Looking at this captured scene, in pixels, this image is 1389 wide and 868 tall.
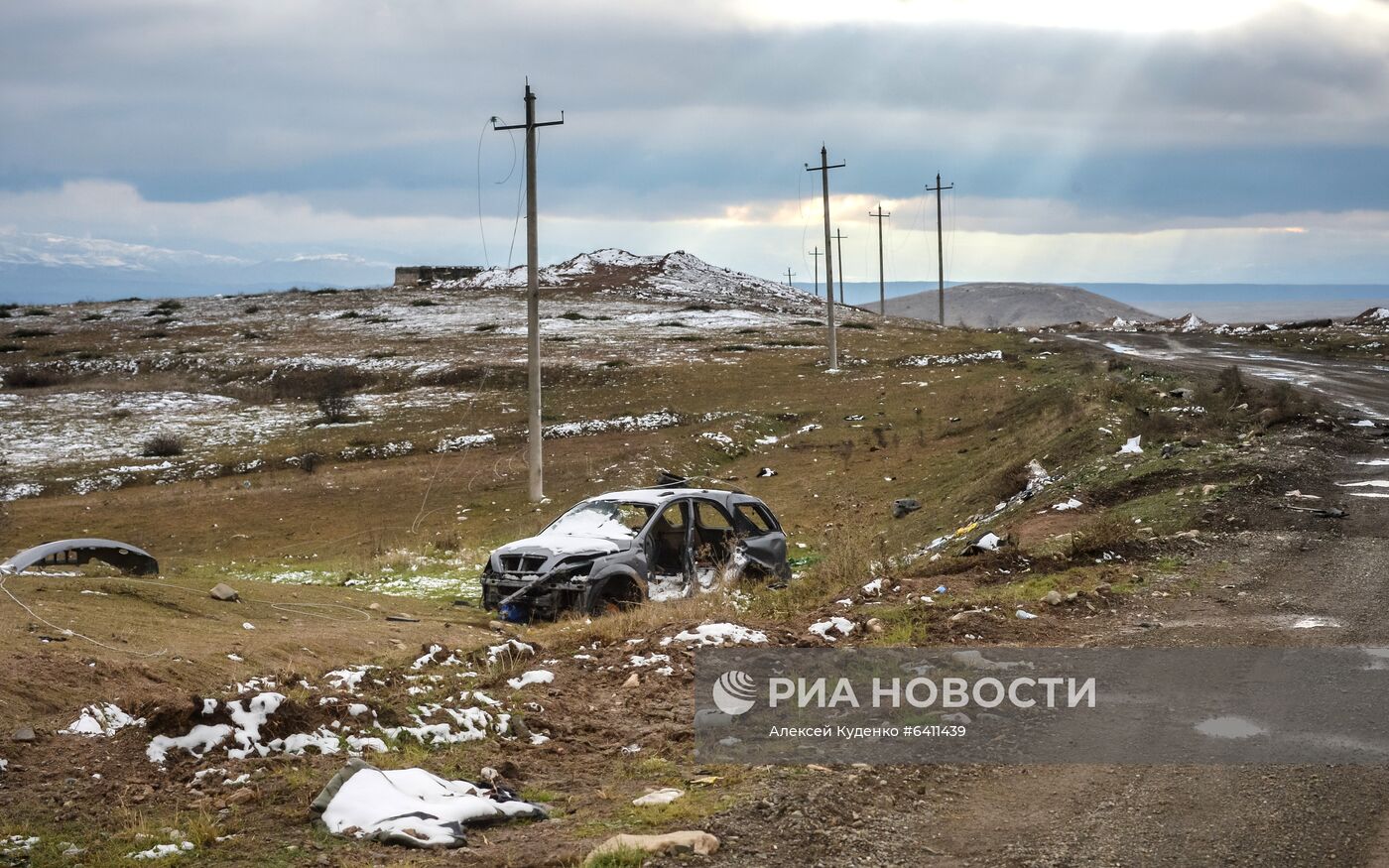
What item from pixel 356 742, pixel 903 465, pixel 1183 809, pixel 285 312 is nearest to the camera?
pixel 1183 809

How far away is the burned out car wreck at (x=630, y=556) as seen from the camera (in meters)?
12.6

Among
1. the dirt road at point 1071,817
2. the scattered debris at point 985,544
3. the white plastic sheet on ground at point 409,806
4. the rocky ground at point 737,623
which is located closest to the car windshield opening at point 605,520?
the rocky ground at point 737,623

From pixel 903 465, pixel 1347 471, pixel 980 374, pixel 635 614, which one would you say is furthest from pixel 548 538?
pixel 980 374

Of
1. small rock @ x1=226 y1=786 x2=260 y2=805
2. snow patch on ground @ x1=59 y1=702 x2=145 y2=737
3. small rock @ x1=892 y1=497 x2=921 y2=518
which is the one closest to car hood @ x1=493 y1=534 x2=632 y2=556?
snow patch on ground @ x1=59 y1=702 x2=145 y2=737

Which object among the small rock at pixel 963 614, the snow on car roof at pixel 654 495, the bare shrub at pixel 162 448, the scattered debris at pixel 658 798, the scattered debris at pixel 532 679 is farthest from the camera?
the bare shrub at pixel 162 448

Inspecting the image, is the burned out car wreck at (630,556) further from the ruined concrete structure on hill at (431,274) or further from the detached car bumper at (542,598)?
the ruined concrete structure on hill at (431,274)

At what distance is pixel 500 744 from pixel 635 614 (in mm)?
3469

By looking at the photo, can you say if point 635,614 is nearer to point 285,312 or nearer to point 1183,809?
point 1183,809

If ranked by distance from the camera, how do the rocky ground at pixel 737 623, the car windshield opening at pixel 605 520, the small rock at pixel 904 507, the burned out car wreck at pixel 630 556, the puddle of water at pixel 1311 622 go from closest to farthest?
1. the rocky ground at pixel 737 623
2. the puddle of water at pixel 1311 622
3. the burned out car wreck at pixel 630 556
4. the car windshield opening at pixel 605 520
5. the small rock at pixel 904 507

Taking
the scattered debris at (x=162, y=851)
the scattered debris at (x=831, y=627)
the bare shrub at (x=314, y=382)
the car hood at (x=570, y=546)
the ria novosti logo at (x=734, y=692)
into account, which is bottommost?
the ria novosti logo at (x=734, y=692)

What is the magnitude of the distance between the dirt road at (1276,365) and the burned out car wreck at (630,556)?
41.7ft

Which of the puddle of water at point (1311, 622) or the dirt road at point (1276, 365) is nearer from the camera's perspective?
the puddle of water at point (1311, 622)

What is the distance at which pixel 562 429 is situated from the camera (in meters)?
36.0

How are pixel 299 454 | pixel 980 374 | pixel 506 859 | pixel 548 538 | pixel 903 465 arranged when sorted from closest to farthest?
pixel 506 859, pixel 548 538, pixel 903 465, pixel 299 454, pixel 980 374
